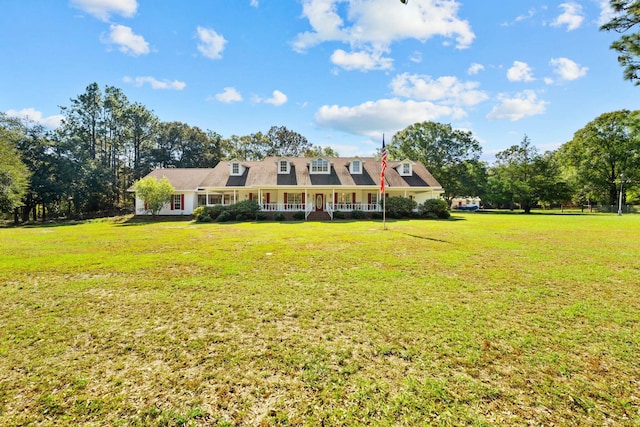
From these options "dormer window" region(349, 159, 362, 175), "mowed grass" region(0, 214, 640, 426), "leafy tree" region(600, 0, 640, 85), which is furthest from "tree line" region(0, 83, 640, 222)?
"leafy tree" region(600, 0, 640, 85)

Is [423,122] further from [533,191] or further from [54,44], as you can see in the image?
[54,44]

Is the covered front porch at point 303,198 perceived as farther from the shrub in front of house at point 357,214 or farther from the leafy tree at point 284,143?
the leafy tree at point 284,143

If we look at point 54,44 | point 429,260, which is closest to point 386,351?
point 429,260

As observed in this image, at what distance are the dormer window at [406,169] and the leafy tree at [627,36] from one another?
21738mm

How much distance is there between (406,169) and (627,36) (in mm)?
22253

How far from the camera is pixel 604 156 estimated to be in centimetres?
3950

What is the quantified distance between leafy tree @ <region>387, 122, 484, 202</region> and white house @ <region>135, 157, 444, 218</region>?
60.3 feet

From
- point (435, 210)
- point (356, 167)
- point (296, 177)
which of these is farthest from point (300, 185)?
point (435, 210)

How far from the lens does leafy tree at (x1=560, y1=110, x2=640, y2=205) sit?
1480 inches

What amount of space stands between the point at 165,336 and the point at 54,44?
51.9 ft

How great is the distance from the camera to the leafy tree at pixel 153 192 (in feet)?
77.8

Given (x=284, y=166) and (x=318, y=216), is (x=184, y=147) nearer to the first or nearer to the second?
(x=284, y=166)

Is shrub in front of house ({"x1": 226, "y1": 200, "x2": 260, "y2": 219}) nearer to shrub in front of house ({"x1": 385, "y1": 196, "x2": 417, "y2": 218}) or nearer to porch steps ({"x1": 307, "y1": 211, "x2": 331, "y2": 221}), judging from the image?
porch steps ({"x1": 307, "y1": 211, "x2": 331, "y2": 221})

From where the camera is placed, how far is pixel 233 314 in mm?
4309
